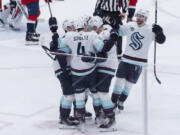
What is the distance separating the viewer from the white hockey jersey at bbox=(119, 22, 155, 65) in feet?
11.9

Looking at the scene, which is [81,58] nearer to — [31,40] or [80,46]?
[80,46]

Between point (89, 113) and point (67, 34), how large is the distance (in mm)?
719

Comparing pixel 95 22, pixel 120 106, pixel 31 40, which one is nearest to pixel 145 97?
pixel 95 22

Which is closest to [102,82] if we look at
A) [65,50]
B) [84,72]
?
[84,72]

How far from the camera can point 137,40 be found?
366cm

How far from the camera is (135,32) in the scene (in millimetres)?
3652

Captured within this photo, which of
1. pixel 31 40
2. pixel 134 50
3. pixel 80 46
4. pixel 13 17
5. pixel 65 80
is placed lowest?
pixel 31 40

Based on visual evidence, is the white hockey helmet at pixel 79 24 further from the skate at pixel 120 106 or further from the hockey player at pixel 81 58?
the skate at pixel 120 106

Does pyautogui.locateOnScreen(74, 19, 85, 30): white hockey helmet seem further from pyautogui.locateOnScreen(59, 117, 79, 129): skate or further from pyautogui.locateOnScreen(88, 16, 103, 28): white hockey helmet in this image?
pyautogui.locateOnScreen(59, 117, 79, 129): skate

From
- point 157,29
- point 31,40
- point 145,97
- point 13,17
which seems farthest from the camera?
point 13,17

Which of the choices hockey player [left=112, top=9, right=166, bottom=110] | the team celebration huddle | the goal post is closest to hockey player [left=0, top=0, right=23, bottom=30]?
the team celebration huddle

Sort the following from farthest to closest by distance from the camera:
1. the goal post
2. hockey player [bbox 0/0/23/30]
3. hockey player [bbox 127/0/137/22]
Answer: hockey player [bbox 0/0/23/30], hockey player [bbox 127/0/137/22], the goal post

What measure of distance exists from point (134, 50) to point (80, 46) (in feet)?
2.06

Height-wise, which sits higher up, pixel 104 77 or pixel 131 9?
pixel 131 9
